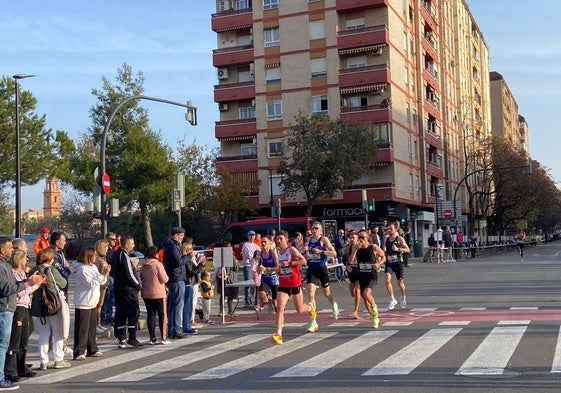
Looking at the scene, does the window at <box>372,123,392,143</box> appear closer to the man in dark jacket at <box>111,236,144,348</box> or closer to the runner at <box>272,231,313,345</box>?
the runner at <box>272,231,313,345</box>

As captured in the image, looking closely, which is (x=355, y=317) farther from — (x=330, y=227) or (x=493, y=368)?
(x=330, y=227)

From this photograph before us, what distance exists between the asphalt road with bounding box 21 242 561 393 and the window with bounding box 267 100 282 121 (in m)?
40.3

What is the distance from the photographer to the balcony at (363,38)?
52.4 metres

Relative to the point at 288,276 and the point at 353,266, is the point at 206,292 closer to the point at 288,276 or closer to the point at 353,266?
the point at 353,266

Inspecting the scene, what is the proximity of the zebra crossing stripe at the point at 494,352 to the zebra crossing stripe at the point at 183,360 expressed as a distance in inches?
149

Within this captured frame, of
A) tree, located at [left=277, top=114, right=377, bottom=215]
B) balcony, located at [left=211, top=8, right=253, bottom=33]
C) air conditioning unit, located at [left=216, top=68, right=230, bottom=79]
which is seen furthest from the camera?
air conditioning unit, located at [left=216, top=68, right=230, bottom=79]

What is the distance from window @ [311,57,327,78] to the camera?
54594 millimetres

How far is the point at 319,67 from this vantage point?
54.8m

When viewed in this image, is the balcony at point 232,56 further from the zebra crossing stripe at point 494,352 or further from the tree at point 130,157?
the zebra crossing stripe at point 494,352

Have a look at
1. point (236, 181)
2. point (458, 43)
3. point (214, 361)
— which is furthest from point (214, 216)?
point (214, 361)

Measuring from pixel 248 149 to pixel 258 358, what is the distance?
1884 inches

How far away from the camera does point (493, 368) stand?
9.12m

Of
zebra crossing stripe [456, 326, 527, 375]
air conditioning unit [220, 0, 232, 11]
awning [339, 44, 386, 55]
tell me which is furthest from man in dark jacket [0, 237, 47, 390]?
air conditioning unit [220, 0, 232, 11]

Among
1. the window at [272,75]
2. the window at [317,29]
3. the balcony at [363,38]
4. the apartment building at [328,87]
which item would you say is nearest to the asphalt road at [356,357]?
the apartment building at [328,87]
